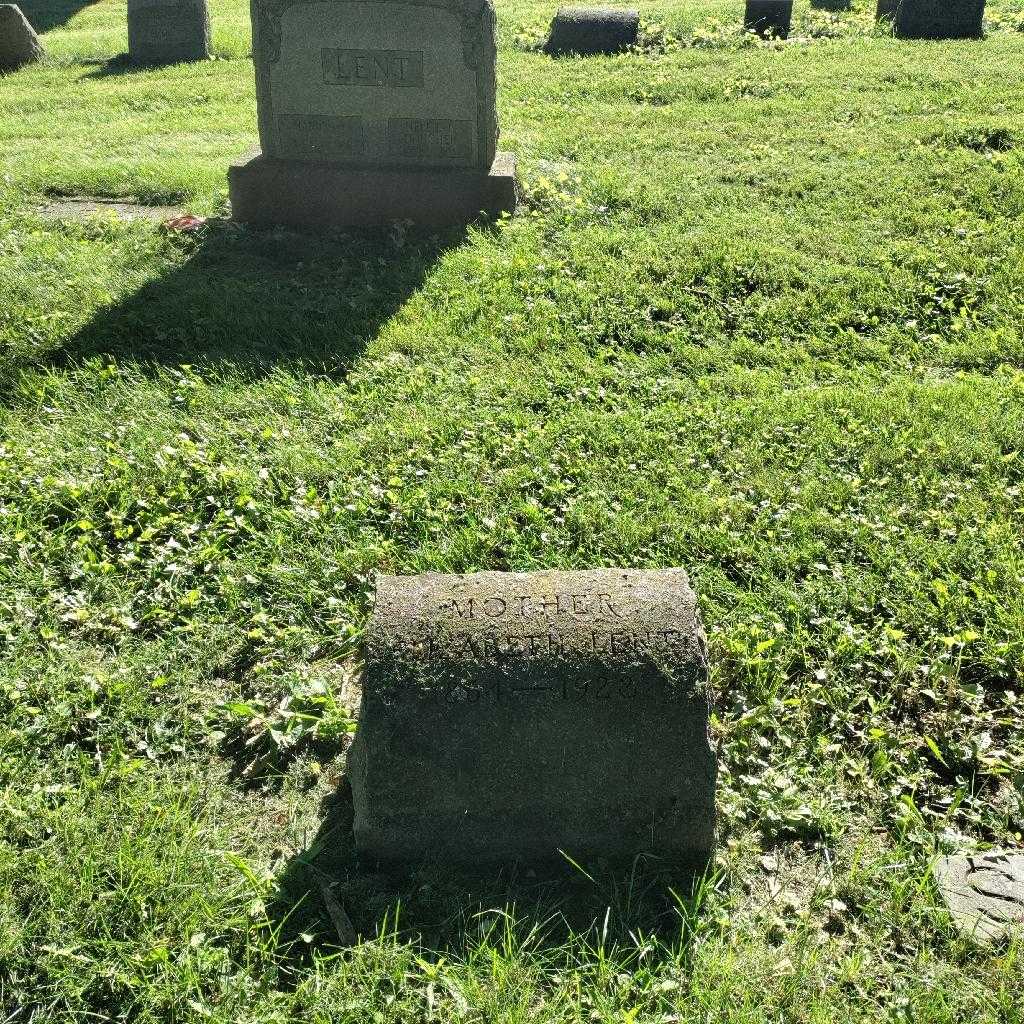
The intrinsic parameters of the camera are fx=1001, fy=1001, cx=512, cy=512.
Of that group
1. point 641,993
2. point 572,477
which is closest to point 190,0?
point 572,477

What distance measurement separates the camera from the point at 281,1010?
2.45 metres

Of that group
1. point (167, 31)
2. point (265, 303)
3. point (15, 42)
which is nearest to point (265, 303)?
point (265, 303)

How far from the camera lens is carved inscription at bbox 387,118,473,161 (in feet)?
23.6

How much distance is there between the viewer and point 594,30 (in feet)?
38.0

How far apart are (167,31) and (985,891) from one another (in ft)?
43.6

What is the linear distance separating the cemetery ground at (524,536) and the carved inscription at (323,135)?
2.53 feet

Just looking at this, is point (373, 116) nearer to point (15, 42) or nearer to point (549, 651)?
point (549, 651)

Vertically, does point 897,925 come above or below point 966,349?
below

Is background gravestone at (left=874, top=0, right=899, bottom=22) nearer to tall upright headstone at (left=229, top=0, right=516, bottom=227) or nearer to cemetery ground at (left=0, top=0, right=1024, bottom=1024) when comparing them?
cemetery ground at (left=0, top=0, right=1024, bottom=1024)

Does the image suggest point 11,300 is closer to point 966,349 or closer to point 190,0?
point 966,349

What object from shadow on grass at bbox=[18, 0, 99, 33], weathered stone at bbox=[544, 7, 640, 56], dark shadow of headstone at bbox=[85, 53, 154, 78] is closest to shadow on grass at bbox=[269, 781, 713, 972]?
weathered stone at bbox=[544, 7, 640, 56]

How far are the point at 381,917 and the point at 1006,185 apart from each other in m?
6.95

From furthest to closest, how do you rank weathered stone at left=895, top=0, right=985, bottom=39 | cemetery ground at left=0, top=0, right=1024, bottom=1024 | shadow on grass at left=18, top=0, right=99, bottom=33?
1. shadow on grass at left=18, top=0, right=99, bottom=33
2. weathered stone at left=895, top=0, right=985, bottom=39
3. cemetery ground at left=0, top=0, right=1024, bottom=1024

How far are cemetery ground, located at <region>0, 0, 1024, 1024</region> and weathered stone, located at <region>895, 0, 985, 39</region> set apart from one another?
3699 millimetres
